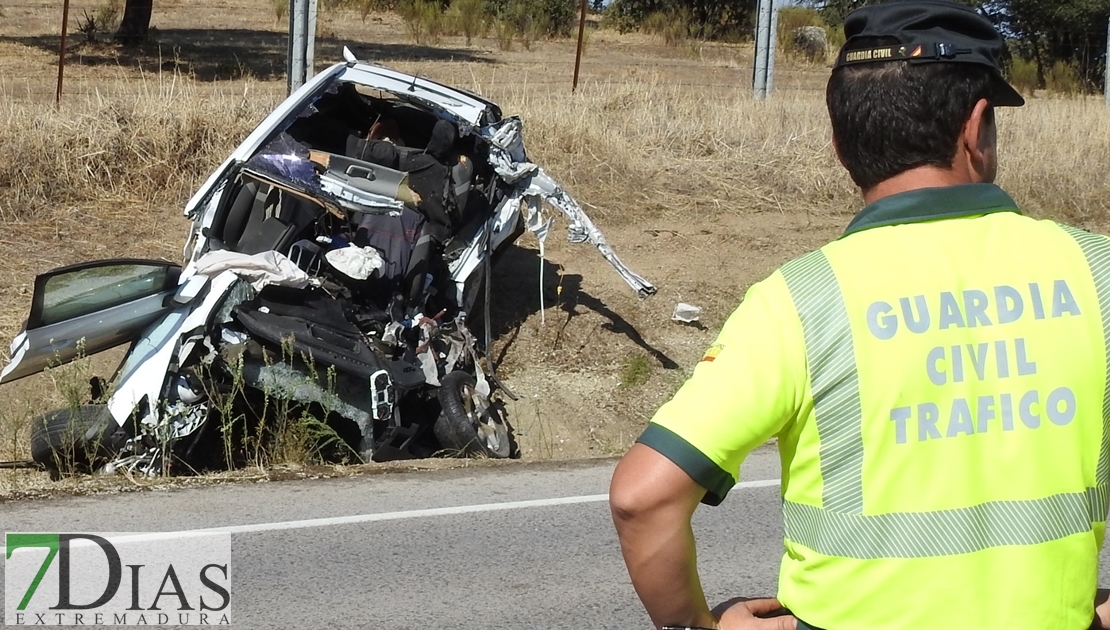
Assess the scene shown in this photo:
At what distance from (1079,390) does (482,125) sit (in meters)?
6.99

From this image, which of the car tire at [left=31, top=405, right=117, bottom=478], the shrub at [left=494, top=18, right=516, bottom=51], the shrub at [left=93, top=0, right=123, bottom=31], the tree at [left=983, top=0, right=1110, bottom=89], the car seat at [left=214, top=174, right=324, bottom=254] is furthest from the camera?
the shrub at [left=494, top=18, right=516, bottom=51]

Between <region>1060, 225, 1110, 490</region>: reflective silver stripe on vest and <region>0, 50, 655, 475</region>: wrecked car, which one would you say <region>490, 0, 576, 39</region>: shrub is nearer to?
<region>0, 50, 655, 475</region>: wrecked car

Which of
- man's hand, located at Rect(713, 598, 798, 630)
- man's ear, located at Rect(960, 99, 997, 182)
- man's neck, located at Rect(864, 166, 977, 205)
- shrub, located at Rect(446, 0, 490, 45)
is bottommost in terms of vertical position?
man's hand, located at Rect(713, 598, 798, 630)

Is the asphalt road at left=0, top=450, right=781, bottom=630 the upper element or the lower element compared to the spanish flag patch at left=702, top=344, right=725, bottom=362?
lower

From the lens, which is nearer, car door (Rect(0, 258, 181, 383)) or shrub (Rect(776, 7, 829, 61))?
car door (Rect(0, 258, 181, 383))

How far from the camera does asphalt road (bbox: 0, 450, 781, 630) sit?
4.71 m

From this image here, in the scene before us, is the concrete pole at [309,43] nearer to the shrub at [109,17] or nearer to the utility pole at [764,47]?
the utility pole at [764,47]

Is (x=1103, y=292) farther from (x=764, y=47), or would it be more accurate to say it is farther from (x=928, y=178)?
(x=764, y=47)

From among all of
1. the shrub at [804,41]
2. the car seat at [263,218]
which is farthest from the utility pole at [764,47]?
the shrub at [804,41]

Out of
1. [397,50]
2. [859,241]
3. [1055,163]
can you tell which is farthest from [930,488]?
[397,50]

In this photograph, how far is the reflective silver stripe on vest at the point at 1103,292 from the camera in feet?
5.52

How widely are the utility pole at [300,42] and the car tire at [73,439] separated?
666cm

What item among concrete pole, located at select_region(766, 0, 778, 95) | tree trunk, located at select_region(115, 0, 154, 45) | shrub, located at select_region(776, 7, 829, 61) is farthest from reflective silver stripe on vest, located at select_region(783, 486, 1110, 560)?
shrub, located at select_region(776, 7, 829, 61)

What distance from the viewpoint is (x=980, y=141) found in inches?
68.0
